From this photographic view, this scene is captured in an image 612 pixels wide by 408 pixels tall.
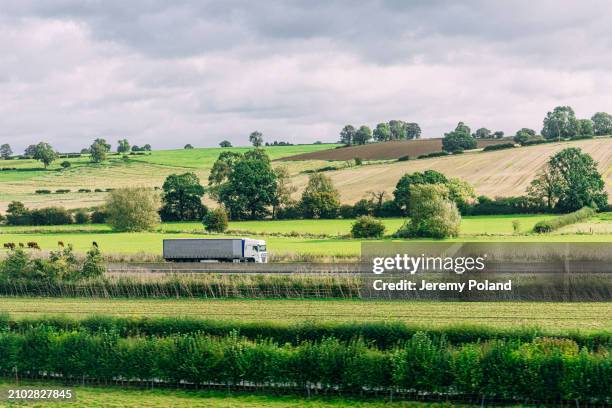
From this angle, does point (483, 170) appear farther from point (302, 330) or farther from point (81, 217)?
point (302, 330)

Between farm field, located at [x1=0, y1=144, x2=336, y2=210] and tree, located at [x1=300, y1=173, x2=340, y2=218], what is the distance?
3555 centimetres

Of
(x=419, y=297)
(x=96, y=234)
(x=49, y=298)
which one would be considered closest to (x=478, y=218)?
(x=96, y=234)

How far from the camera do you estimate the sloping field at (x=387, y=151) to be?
152 meters

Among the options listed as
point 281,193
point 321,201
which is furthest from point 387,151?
point 321,201

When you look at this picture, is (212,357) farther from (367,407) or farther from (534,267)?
(534,267)

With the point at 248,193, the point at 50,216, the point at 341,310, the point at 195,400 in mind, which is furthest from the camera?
the point at 248,193

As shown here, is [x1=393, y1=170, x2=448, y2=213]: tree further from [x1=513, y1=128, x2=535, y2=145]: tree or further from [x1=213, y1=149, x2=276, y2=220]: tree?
[x1=513, y1=128, x2=535, y2=145]: tree

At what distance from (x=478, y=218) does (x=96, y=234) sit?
47945 mm

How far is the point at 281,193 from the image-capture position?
108 m

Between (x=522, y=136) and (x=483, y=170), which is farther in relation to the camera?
(x=522, y=136)

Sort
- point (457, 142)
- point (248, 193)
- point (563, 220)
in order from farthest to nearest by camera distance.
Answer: point (457, 142), point (248, 193), point (563, 220)

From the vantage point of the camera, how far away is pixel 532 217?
93.4m

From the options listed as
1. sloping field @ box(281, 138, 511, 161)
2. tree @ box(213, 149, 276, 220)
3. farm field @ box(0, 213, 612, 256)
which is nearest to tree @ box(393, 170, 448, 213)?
farm field @ box(0, 213, 612, 256)

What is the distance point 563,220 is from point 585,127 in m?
88.2
